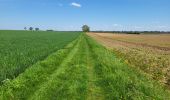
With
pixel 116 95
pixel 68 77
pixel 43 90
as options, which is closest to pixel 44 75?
pixel 68 77

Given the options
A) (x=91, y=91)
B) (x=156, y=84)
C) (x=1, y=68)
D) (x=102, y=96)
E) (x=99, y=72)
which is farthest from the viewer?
(x=99, y=72)

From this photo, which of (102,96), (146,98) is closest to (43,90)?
(102,96)

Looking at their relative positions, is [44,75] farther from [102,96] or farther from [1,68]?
[102,96]

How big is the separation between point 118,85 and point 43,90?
3.09 m

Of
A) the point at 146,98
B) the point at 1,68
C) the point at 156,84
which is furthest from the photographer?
the point at 1,68

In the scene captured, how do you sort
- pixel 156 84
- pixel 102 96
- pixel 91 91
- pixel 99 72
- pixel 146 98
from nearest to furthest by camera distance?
pixel 146 98
pixel 102 96
pixel 91 91
pixel 156 84
pixel 99 72

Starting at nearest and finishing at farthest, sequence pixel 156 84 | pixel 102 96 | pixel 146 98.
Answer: pixel 146 98 < pixel 102 96 < pixel 156 84

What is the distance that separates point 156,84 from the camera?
1160 centimetres

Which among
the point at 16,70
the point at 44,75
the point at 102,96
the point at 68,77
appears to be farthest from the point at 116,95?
the point at 16,70

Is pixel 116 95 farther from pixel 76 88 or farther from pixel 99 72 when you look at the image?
pixel 99 72

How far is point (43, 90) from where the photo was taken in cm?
1026

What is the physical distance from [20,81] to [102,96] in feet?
11.6

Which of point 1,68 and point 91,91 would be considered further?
point 1,68

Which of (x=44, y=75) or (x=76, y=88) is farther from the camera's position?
(x=44, y=75)
